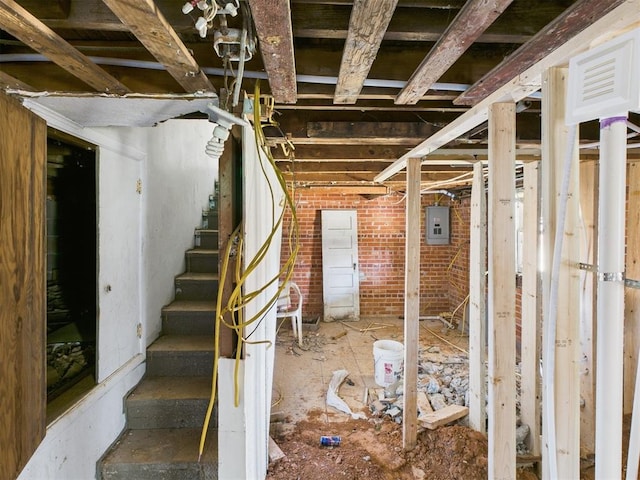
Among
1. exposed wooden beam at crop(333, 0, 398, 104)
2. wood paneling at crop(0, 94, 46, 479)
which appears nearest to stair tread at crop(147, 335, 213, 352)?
wood paneling at crop(0, 94, 46, 479)

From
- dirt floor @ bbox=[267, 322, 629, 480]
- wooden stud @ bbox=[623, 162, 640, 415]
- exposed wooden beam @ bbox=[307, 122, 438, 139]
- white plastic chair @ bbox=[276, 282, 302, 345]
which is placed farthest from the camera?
white plastic chair @ bbox=[276, 282, 302, 345]

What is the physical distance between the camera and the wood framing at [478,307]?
252 centimetres

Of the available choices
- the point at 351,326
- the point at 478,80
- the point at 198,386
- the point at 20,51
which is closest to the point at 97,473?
the point at 198,386

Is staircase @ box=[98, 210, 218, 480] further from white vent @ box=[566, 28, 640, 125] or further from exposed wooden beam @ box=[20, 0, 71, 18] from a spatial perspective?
white vent @ box=[566, 28, 640, 125]

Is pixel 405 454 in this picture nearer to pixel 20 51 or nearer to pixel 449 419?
pixel 449 419

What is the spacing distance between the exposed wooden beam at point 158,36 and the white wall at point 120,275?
31.6 inches

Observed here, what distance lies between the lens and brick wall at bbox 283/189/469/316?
5.87 meters

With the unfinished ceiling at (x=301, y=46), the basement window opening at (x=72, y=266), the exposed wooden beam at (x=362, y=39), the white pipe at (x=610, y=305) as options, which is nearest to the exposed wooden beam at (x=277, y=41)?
the unfinished ceiling at (x=301, y=46)

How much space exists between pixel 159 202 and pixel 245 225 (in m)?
1.56

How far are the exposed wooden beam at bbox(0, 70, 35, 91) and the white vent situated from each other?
1.80 m

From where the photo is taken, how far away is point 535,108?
69.2 inches

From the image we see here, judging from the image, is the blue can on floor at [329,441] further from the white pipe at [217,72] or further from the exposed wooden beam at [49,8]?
the exposed wooden beam at [49,8]

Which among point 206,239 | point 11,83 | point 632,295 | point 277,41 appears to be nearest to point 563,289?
point 277,41

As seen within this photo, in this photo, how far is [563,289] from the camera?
0.92 metres
